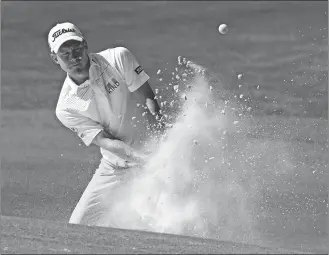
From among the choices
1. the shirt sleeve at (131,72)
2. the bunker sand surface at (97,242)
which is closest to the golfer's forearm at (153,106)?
the shirt sleeve at (131,72)

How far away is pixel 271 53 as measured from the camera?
9102 millimetres

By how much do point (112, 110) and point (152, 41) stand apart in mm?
4688

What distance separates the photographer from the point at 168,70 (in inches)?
365

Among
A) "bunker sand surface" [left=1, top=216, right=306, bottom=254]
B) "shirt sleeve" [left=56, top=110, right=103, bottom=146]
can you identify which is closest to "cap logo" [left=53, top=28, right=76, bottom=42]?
"shirt sleeve" [left=56, top=110, right=103, bottom=146]

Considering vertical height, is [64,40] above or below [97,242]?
above

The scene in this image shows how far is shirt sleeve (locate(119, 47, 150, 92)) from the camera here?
200 inches

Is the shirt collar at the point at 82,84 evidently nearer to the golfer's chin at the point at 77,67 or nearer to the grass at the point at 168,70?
the golfer's chin at the point at 77,67

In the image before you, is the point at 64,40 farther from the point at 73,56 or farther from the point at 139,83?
the point at 139,83

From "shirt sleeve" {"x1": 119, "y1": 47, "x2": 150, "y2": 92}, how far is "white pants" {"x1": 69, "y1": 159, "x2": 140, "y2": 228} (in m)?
0.51

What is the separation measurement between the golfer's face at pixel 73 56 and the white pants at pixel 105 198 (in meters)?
0.65

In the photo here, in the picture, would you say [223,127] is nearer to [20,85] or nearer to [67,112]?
[67,112]

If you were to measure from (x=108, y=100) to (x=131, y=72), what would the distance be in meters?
0.20

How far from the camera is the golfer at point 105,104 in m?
5.02

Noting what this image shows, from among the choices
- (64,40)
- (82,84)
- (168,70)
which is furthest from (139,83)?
(168,70)
